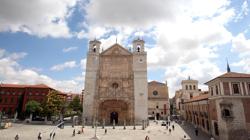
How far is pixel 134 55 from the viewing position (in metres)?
41.9

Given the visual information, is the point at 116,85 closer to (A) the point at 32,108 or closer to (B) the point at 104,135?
(B) the point at 104,135

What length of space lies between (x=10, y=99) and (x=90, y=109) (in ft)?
89.9

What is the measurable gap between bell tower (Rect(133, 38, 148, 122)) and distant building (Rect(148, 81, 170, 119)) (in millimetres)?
16019

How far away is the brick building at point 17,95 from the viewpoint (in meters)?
50.5

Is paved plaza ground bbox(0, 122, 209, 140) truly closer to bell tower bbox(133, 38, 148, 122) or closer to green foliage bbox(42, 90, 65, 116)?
bell tower bbox(133, 38, 148, 122)

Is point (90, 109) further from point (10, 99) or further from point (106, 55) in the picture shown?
point (10, 99)

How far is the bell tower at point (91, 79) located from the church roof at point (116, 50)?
216 centimetres

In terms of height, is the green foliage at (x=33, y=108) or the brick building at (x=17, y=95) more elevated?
the brick building at (x=17, y=95)

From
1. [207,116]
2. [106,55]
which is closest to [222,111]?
[207,116]

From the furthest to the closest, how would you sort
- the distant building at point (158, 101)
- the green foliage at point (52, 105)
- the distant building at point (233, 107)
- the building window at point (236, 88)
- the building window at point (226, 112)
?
1. the distant building at point (158, 101)
2. the green foliage at point (52, 105)
3. the building window at point (236, 88)
4. the building window at point (226, 112)
5. the distant building at point (233, 107)

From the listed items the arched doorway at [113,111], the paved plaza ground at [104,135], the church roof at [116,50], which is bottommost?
the paved plaza ground at [104,135]

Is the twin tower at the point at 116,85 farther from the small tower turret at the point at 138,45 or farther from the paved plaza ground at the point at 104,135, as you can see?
the paved plaza ground at the point at 104,135

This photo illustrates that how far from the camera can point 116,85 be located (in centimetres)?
4034

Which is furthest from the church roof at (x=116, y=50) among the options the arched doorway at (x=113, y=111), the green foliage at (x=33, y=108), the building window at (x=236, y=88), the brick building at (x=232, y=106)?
the building window at (x=236, y=88)
